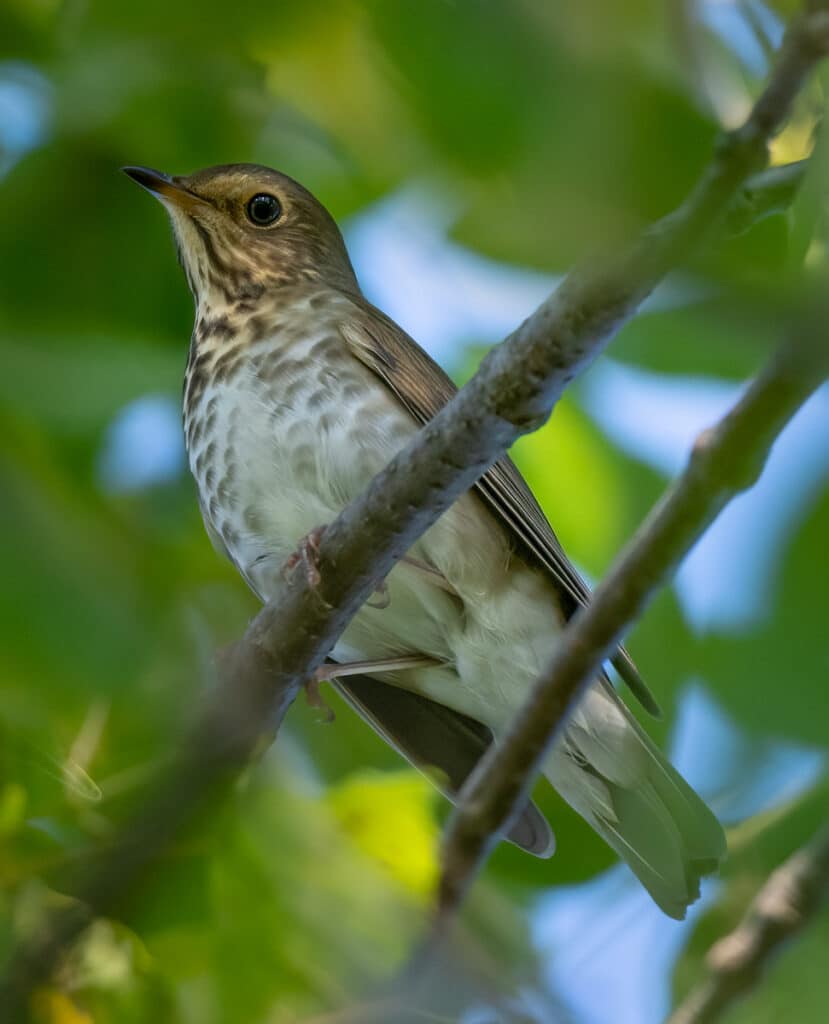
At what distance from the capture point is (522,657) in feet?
15.1

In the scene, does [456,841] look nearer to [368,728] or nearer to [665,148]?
[665,148]

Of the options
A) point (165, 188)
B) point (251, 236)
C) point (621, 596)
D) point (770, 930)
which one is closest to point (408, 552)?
point (165, 188)

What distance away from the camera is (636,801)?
4.28 m

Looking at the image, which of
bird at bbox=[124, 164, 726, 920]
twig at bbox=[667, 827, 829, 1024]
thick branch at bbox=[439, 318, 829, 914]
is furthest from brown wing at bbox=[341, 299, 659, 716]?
twig at bbox=[667, 827, 829, 1024]

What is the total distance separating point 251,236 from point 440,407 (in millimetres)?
1369

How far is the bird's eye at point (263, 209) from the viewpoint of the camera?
5.57 m

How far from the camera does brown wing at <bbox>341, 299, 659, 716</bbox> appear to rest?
4.24 m

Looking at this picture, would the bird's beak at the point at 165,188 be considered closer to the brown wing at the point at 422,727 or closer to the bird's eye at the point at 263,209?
the bird's eye at the point at 263,209

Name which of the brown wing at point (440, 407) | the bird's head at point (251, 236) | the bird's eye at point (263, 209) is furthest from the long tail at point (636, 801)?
the bird's eye at point (263, 209)

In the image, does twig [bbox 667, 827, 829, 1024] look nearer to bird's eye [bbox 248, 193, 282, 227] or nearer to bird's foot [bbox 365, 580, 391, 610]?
bird's foot [bbox 365, 580, 391, 610]

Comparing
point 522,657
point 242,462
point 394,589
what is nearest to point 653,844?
point 522,657

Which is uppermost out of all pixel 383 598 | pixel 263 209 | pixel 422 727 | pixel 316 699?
pixel 263 209

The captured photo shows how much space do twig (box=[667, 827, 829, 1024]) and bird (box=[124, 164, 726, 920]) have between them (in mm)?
1722

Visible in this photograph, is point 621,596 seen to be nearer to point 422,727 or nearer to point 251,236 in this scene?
point 422,727
